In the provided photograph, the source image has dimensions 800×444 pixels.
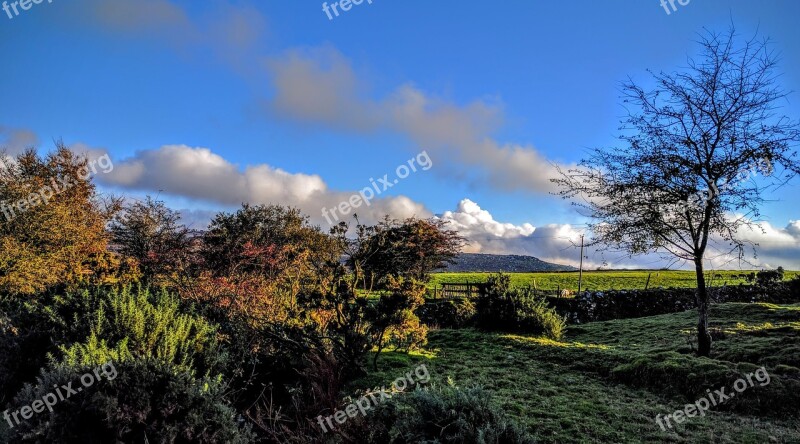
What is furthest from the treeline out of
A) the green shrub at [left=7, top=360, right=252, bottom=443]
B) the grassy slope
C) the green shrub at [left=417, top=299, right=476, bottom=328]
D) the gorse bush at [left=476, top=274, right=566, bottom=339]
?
the green shrub at [left=417, top=299, right=476, bottom=328]

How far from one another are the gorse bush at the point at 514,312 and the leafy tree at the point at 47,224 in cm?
1372

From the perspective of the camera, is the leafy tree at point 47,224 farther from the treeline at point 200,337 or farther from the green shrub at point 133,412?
the green shrub at point 133,412

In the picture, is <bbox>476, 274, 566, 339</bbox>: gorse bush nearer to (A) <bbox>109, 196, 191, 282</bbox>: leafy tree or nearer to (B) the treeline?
(B) the treeline

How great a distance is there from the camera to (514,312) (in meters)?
14.4

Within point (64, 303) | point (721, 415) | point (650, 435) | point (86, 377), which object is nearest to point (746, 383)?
point (721, 415)

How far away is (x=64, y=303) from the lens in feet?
25.8

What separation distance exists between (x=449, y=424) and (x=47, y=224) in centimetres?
1854

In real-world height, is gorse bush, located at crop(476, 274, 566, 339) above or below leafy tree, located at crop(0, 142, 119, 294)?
below

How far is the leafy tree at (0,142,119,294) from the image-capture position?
14.9 m

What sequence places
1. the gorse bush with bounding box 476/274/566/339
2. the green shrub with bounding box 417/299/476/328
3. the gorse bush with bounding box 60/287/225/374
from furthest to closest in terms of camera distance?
1. the green shrub with bounding box 417/299/476/328
2. the gorse bush with bounding box 476/274/566/339
3. the gorse bush with bounding box 60/287/225/374

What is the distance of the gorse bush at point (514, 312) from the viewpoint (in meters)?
14.1

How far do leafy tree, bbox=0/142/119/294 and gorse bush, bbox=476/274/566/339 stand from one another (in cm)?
1372

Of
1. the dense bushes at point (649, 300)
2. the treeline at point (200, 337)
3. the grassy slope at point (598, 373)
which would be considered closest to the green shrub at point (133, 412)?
the treeline at point (200, 337)

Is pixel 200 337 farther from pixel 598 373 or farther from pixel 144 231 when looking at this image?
pixel 144 231
